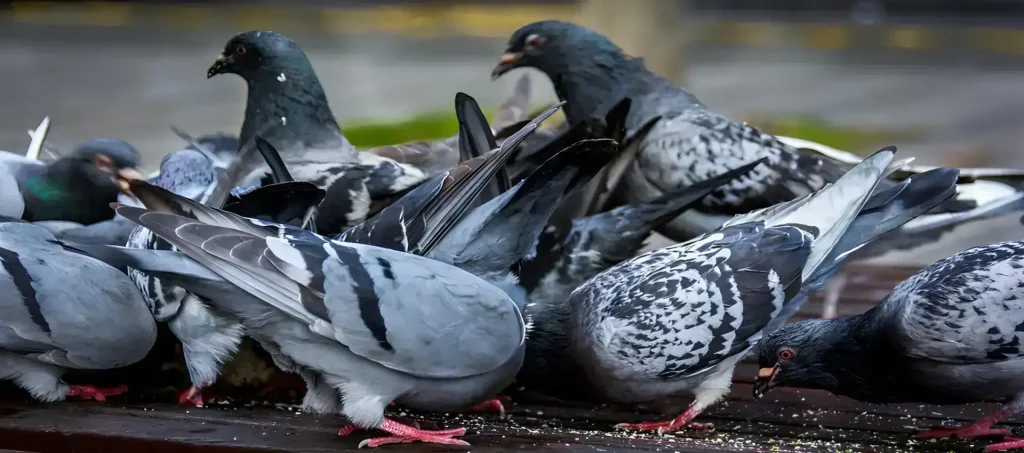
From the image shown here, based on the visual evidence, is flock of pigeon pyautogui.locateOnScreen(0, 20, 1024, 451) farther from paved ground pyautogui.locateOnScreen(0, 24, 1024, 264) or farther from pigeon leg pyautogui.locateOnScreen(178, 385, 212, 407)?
paved ground pyautogui.locateOnScreen(0, 24, 1024, 264)

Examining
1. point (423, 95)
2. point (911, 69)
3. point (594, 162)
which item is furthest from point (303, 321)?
point (911, 69)

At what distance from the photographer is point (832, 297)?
3.84m

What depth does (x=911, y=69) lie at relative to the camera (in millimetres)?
13836

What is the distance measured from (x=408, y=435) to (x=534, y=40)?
177cm

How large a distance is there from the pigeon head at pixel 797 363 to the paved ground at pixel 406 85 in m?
6.20

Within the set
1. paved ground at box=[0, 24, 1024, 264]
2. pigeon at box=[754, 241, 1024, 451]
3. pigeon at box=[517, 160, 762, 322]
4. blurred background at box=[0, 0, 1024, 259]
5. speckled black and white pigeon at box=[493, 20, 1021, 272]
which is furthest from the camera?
paved ground at box=[0, 24, 1024, 264]

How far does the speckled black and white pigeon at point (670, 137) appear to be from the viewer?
350 centimetres

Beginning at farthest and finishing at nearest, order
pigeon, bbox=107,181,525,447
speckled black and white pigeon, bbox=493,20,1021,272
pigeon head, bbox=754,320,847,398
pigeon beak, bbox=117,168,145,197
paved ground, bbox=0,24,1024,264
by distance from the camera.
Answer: paved ground, bbox=0,24,1024,264
speckled black and white pigeon, bbox=493,20,1021,272
pigeon beak, bbox=117,168,145,197
pigeon head, bbox=754,320,847,398
pigeon, bbox=107,181,525,447

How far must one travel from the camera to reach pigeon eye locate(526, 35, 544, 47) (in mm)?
3734

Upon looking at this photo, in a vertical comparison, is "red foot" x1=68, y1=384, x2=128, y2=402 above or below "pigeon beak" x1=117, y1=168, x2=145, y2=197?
below

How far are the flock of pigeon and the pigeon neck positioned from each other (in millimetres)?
238

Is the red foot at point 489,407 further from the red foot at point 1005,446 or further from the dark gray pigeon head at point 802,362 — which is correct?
the red foot at point 1005,446

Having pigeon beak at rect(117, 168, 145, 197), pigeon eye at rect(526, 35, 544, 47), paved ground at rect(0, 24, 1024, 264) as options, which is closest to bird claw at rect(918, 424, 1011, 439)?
pigeon eye at rect(526, 35, 544, 47)

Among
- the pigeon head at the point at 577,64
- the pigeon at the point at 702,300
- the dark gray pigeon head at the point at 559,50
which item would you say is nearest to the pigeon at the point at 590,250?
the pigeon at the point at 702,300
